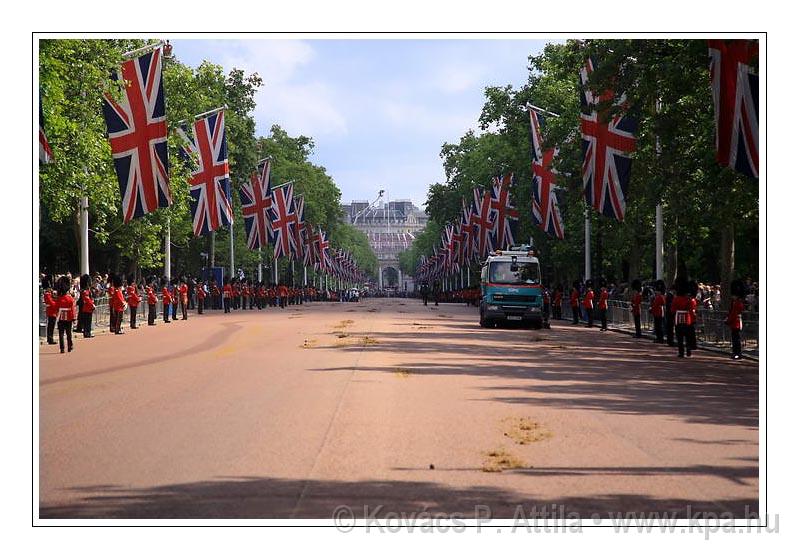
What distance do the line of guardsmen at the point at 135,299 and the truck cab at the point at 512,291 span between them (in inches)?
482

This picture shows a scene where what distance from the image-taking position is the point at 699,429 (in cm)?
1470

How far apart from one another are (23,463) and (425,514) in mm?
2913

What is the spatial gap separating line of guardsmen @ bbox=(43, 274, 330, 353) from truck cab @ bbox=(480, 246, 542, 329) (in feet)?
40.2

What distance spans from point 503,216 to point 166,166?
33.9 meters

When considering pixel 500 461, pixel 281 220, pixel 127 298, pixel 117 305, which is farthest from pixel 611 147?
pixel 281 220

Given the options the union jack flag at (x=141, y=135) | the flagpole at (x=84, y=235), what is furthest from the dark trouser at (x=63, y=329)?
the flagpole at (x=84, y=235)

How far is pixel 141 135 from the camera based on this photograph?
34.7m

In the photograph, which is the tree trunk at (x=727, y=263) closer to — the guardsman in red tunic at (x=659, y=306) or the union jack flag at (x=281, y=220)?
the guardsman in red tunic at (x=659, y=306)

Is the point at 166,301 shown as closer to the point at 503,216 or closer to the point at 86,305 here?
the point at 86,305

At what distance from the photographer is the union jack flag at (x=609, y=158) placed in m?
34.2

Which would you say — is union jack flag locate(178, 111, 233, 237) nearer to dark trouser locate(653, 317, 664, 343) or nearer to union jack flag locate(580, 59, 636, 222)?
union jack flag locate(580, 59, 636, 222)

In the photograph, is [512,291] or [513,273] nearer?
[512,291]

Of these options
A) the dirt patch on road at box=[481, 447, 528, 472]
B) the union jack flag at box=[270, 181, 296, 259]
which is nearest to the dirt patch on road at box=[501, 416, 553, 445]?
the dirt patch on road at box=[481, 447, 528, 472]
